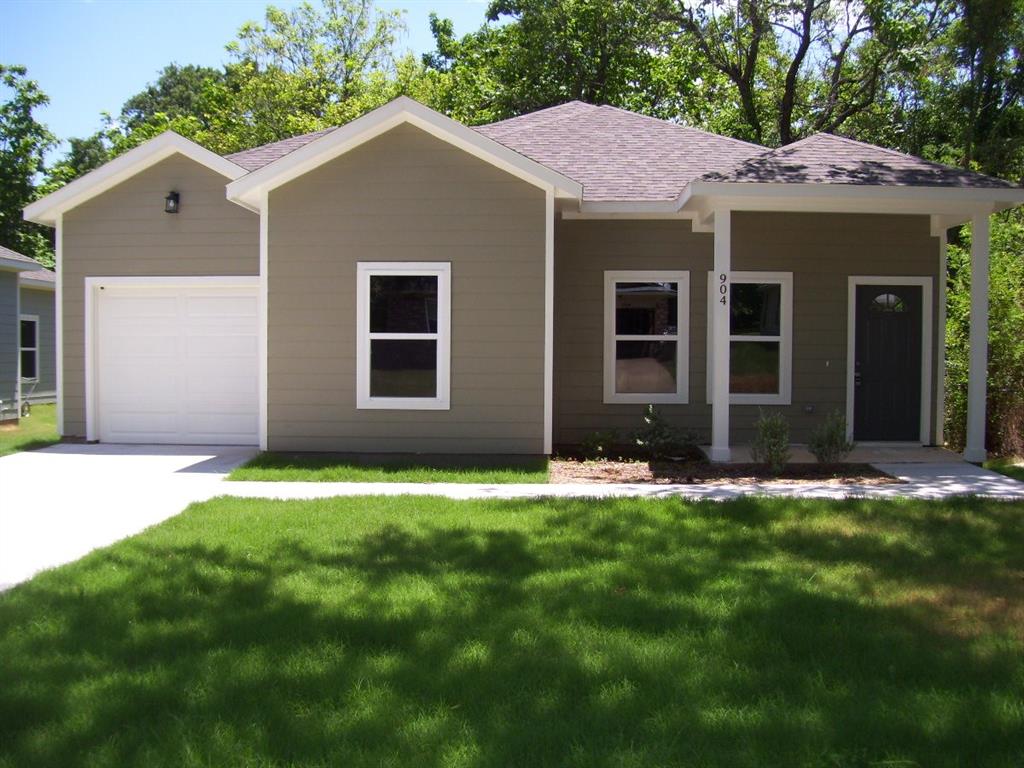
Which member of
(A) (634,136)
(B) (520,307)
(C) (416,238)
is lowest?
(B) (520,307)

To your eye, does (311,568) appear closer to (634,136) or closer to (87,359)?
(87,359)

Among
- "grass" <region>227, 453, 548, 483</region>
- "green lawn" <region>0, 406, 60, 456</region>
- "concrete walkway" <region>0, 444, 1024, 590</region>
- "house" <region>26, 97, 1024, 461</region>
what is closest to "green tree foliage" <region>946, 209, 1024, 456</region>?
"house" <region>26, 97, 1024, 461</region>

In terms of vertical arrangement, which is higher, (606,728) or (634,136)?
(634,136)

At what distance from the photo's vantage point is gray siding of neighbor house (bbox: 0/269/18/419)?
59.5 ft

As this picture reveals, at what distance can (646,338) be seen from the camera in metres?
12.6

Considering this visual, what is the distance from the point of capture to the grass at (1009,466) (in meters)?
10.4

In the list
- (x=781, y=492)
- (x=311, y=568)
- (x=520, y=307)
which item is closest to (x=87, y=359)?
(x=520, y=307)

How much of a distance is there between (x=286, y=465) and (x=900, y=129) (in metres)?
18.8

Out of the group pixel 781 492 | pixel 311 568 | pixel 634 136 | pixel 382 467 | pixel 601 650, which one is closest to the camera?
pixel 601 650

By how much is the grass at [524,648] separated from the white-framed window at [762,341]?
205 inches

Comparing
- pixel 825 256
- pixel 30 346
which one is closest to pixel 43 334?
pixel 30 346

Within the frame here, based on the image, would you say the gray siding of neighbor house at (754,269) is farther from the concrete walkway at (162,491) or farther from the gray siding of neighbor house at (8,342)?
the gray siding of neighbor house at (8,342)

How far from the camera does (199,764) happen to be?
353 centimetres

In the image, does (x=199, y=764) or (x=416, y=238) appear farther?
(x=416, y=238)
